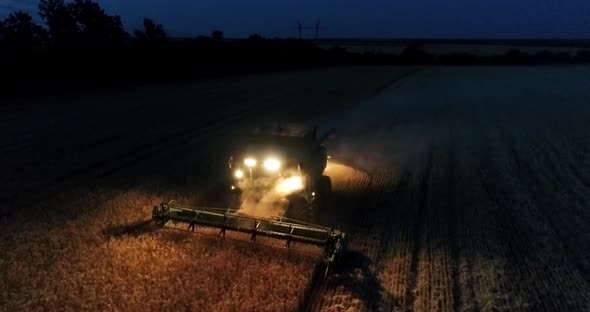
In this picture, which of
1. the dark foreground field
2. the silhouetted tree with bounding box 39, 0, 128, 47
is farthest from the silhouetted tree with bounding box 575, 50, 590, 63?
the silhouetted tree with bounding box 39, 0, 128, 47

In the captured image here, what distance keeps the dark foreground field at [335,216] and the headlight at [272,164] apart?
185 cm

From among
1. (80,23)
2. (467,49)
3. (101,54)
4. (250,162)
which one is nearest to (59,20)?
(80,23)

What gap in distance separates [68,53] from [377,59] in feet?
163

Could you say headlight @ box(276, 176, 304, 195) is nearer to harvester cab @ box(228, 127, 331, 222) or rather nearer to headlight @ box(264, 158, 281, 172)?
harvester cab @ box(228, 127, 331, 222)

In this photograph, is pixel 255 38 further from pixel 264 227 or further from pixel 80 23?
pixel 264 227

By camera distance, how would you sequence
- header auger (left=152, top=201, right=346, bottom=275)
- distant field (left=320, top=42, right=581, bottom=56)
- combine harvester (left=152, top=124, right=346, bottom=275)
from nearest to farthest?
header auger (left=152, top=201, right=346, bottom=275) → combine harvester (left=152, top=124, right=346, bottom=275) → distant field (left=320, top=42, right=581, bottom=56)

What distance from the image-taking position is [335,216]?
31.5 feet

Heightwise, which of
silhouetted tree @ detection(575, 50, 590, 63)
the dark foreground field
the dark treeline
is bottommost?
the dark foreground field

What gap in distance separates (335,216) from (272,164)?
2148 millimetres

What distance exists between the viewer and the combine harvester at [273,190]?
7758 mm

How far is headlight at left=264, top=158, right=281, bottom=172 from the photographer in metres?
8.78

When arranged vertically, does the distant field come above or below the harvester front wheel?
above

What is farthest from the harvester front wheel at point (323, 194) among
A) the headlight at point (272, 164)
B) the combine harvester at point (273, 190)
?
the headlight at point (272, 164)

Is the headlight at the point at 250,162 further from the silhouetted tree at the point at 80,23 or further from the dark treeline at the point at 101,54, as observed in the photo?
the silhouetted tree at the point at 80,23
